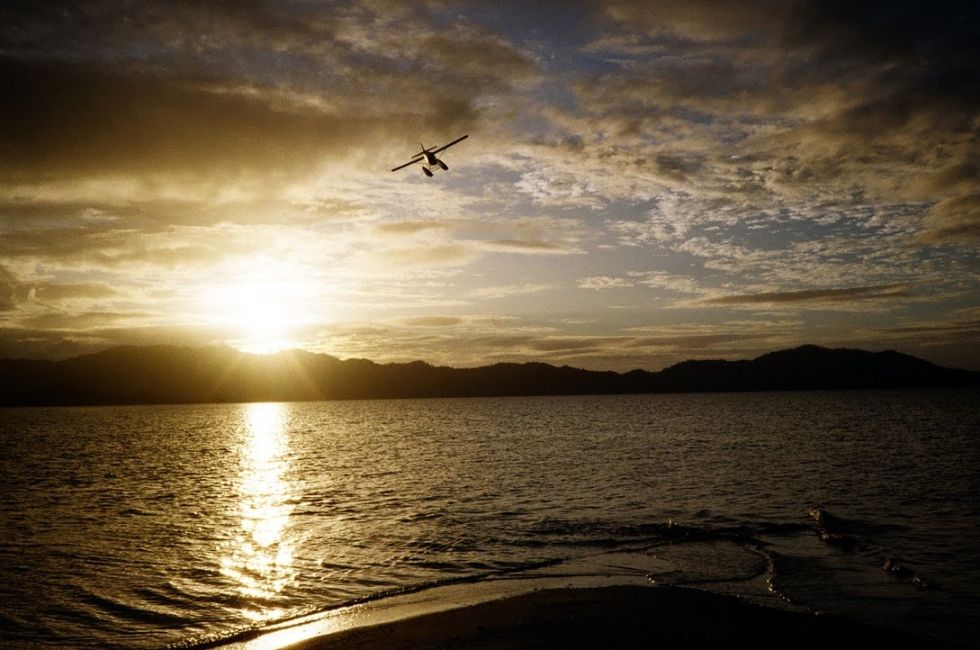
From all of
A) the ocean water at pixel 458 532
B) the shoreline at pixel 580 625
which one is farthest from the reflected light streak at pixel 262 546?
the shoreline at pixel 580 625

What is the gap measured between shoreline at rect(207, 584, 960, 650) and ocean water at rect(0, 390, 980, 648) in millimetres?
1771

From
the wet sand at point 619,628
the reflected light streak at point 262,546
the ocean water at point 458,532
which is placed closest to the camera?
the wet sand at point 619,628

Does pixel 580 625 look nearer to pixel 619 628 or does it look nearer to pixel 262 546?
pixel 619 628

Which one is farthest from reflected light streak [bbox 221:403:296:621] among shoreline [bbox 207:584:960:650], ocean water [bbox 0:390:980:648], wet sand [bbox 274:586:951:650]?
wet sand [bbox 274:586:951:650]

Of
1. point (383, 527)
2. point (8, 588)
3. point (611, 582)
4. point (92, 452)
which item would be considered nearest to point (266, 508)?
point (383, 527)

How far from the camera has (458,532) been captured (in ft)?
97.3

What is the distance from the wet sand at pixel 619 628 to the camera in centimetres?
1471

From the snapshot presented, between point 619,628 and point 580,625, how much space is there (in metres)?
0.99

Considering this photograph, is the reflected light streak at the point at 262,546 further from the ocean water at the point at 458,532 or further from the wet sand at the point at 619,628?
the wet sand at the point at 619,628

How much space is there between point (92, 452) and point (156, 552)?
65.2m

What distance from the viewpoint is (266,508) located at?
1495 inches

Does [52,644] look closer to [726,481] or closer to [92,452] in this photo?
[726,481]

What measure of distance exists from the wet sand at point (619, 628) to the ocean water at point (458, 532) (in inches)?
99.1

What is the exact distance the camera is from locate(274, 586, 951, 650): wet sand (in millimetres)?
14711
